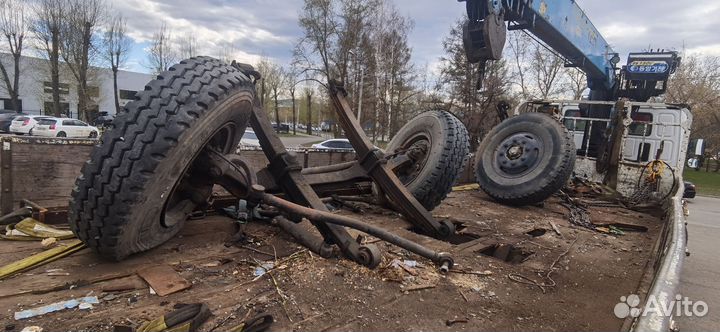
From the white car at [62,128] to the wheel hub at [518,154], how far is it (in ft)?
84.5

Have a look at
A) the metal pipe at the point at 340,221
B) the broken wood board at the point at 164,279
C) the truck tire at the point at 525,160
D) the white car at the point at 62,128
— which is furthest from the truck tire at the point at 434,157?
the white car at the point at 62,128

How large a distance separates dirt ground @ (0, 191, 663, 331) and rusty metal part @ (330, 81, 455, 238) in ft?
0.75

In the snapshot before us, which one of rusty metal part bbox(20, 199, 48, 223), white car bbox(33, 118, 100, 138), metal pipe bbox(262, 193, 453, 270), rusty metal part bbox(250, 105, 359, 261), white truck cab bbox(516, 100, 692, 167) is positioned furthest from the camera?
white car bbox(33, 118, 100, 138)

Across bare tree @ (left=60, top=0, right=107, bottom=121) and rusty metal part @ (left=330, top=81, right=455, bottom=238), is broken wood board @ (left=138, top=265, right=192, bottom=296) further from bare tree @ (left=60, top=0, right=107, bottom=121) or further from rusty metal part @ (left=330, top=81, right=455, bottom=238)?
bare tree @ (left=60, top=0, right=107, bottom=121)

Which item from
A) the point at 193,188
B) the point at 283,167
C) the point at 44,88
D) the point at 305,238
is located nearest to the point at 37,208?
the point at 193,188

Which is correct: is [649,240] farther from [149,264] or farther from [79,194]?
[79,194]

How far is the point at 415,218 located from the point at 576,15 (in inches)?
191

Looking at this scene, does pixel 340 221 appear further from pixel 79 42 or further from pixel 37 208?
pixel 79 42

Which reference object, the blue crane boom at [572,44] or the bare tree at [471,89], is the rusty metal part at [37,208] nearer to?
the blue crane boom at [572,44]

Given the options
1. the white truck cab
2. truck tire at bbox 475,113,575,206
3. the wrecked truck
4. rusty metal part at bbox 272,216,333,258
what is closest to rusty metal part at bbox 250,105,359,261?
the wrecked truck

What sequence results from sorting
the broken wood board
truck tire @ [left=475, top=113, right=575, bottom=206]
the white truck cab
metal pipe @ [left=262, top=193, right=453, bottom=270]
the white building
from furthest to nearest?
the white building → the white truck cab → truck tire @ [left=475, top=113, right=575, bottom=206] → metal pipe @ [left=262, top=193, right=453, bottom=270] → the broken wood board

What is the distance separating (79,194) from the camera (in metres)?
2.04

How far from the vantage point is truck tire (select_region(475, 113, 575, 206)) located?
184 inches

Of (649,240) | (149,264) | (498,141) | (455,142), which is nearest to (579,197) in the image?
(498,141)
